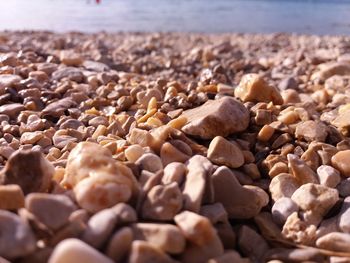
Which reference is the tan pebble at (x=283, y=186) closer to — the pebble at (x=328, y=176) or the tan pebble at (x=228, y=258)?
the pebble at (x=328, y=176)

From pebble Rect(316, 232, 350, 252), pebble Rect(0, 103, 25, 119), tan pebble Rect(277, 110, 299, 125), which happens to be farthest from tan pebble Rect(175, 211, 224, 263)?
pebble Rect(0, 103, 25, 119)

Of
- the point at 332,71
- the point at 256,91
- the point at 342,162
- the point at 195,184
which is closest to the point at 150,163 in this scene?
the point at 195,184

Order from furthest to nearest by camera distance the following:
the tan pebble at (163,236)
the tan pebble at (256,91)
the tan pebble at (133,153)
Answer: the tan pebble at (256,91) < the tan pebble at (133,153) < the tan pebble at (163,236)

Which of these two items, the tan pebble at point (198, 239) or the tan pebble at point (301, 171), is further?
the tan pebble at point (301, 171)

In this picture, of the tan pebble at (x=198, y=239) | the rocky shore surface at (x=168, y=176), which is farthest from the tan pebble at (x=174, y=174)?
the tan pebble at (x=198, y=239)

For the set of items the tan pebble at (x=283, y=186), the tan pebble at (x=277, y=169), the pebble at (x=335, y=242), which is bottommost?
the pebble at (x=335, y=242)

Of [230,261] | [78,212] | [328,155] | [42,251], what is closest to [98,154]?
[78,212]

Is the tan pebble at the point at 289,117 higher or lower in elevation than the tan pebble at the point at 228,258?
higher

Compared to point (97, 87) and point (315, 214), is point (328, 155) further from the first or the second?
point (97, 87)
